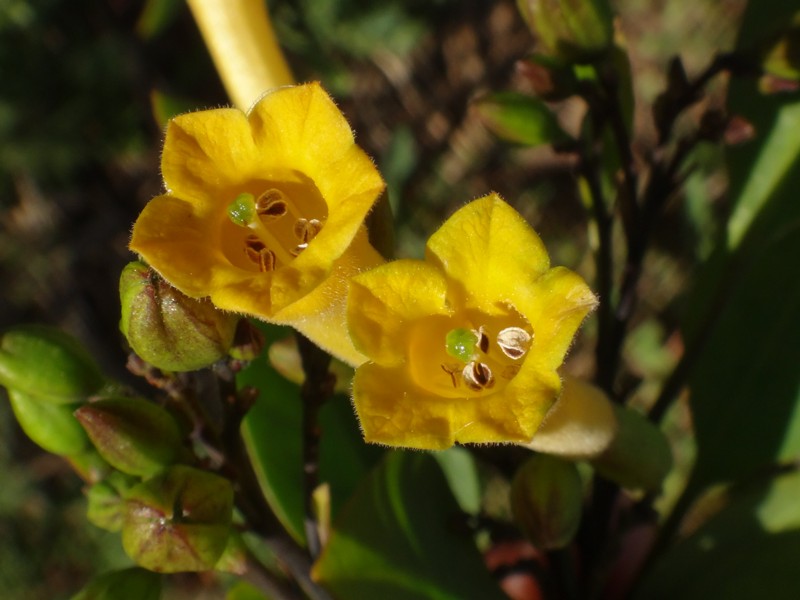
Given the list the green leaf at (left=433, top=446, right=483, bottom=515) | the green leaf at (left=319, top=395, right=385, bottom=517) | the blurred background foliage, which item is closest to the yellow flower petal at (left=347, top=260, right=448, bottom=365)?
the green leaf at (left=319, top=395, right=385, bottom=517)

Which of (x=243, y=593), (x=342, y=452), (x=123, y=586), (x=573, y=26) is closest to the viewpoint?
(x=123, y=586)

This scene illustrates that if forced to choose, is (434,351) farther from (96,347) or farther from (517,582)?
(96,347)

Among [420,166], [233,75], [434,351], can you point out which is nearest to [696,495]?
[434,351]

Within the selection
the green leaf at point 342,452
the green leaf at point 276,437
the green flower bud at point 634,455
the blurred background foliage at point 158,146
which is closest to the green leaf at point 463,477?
the green leaf at point 342,452

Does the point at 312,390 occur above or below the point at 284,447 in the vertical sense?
above

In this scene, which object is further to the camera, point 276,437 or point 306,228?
point 276,437

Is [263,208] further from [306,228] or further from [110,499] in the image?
[110,499]

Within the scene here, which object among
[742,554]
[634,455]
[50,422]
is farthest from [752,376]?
[50,422]
